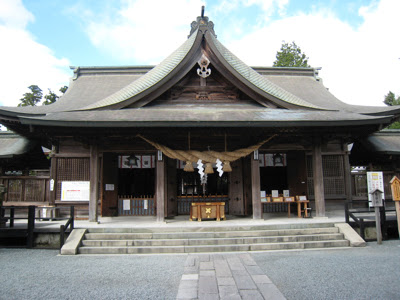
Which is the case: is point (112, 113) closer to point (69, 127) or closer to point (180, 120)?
point (69, 127)

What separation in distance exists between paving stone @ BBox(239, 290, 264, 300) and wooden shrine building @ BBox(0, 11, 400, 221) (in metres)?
4.92

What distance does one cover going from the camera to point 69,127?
898 centimetres

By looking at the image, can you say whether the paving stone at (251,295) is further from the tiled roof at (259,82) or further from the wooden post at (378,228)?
the tiled roof at (259,82)

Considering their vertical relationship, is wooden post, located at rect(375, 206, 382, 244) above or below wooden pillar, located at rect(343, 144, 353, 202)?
below

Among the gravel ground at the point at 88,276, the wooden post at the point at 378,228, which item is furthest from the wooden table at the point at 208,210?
the wooden post at the point at 378,228

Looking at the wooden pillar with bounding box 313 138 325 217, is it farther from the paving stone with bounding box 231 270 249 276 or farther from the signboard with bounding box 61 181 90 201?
the signboard with bounding box 61 181 90 201

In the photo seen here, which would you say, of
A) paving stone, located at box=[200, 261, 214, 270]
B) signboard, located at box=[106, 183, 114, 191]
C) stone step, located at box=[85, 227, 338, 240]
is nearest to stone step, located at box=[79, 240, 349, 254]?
stone step, located at box=[85, 227, 338, 240]

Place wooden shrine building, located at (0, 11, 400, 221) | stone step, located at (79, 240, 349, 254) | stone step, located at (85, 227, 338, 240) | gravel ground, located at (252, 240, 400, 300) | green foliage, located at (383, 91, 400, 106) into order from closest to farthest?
1. gravel ground, located at (252, 240, 400, 300)
2. stone step, located at (79, 240, 349, 254)
3. stone step, located at (85, 227, 338, 240)
4. wooden shrine building, located at (0, 11, 400, 221)
5. green foliage, located at (383, 91, 400, 106)

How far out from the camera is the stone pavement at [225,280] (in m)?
4.70

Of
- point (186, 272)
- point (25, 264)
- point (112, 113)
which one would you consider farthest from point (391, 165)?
point (25, 264)

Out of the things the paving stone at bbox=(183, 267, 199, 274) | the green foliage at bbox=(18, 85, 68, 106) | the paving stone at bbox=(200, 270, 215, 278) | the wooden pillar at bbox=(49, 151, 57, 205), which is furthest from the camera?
the green foliage at bbox=(18, 85, 68, 106)

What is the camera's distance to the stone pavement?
185 inches

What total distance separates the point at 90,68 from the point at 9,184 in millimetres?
Result: 8397

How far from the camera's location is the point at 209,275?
568cm
